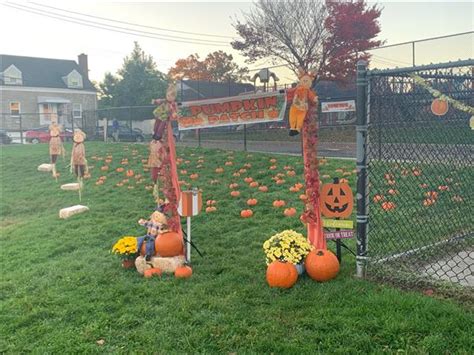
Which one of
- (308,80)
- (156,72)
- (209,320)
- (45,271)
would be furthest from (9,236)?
(156,72)

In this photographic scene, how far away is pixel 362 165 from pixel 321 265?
1.02 m

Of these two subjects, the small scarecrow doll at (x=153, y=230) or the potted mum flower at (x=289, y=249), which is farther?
the small scarecrow doll at (x=153, y=230)

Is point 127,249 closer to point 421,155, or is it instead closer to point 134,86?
point 421,155

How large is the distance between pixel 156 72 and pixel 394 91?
47368 millimetres

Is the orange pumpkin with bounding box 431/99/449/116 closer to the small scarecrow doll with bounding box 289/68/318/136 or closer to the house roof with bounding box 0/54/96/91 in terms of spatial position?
the small scarecrow doll with bounding box 289/68/318/136

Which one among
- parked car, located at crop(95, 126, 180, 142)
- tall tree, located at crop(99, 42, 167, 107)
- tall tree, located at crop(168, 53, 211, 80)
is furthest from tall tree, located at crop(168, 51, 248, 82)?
parked car, located at crop(95, 126, 180, 142)

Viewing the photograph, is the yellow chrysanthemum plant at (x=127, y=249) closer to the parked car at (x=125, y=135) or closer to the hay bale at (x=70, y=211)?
the hay bale at (x=70, y=211)

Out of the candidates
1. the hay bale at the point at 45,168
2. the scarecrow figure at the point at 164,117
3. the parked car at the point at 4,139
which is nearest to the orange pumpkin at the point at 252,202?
the scarecrow figure at the point at 164,117

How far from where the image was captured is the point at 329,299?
13.2ft

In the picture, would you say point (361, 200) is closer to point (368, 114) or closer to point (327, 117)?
point (368, 114)

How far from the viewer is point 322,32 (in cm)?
2633

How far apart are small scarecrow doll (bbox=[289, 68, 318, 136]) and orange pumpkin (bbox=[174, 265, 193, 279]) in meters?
1.88

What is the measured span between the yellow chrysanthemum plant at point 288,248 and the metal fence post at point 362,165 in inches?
20.3

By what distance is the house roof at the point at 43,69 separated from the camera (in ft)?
146
